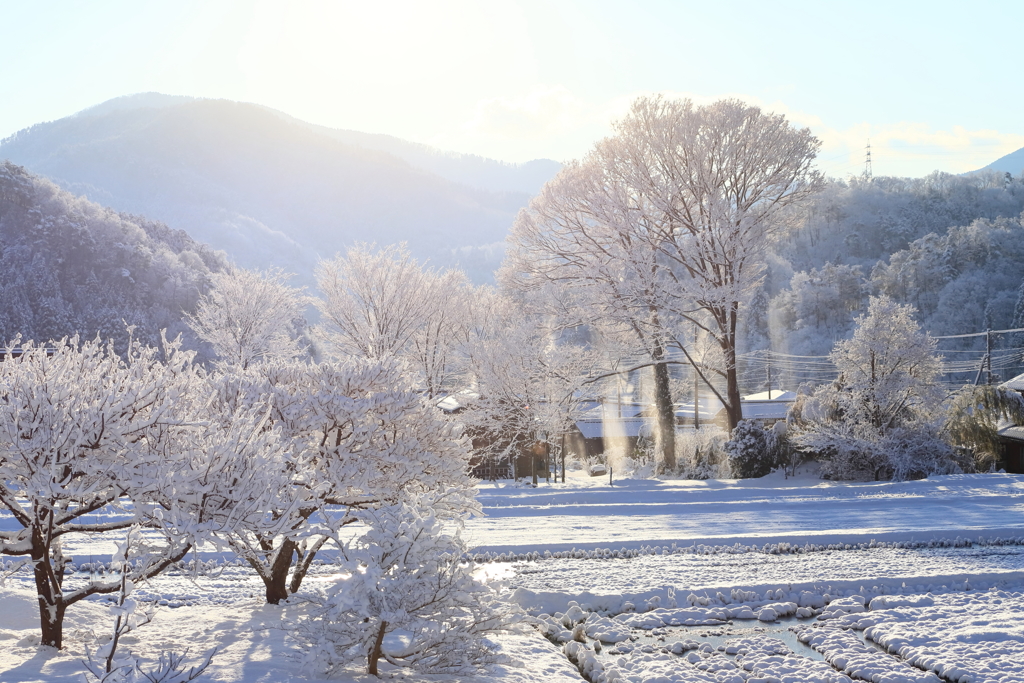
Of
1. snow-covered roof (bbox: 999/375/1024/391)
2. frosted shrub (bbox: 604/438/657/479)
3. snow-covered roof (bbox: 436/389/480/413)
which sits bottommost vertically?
frosted shrub (bbox: 604/438/657/479)

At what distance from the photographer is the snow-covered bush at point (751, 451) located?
20.6m

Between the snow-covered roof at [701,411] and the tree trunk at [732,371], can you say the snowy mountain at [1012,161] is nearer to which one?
the snow-covered roof at [701,411]

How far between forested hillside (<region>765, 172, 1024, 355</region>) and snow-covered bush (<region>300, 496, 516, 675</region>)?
4821 centimetres

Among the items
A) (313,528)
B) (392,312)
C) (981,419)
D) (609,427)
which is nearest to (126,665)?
(313,528)

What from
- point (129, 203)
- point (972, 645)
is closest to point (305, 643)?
point (972, 645)

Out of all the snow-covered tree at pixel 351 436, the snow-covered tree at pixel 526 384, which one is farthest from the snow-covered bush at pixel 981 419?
the snow-covered tree at pixel 351 436

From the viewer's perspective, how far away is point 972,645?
6.97 m

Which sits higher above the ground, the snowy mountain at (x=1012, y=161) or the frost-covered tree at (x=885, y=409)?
the snowy mountain at (x=1012, y=161)

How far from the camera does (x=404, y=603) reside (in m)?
4.97

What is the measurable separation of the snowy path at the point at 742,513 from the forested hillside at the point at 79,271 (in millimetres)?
46445

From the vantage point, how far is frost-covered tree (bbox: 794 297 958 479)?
19.5m

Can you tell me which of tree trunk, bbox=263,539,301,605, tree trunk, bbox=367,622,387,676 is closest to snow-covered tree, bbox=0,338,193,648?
tree trunk, bbox=367,622,387,676

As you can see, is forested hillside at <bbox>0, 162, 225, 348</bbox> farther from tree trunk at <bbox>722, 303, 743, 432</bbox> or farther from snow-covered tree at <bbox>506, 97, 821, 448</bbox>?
tree trunk at <bbox>722, 303, 743, 432</bbox>

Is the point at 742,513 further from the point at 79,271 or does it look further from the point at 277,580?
the point at 79,271
